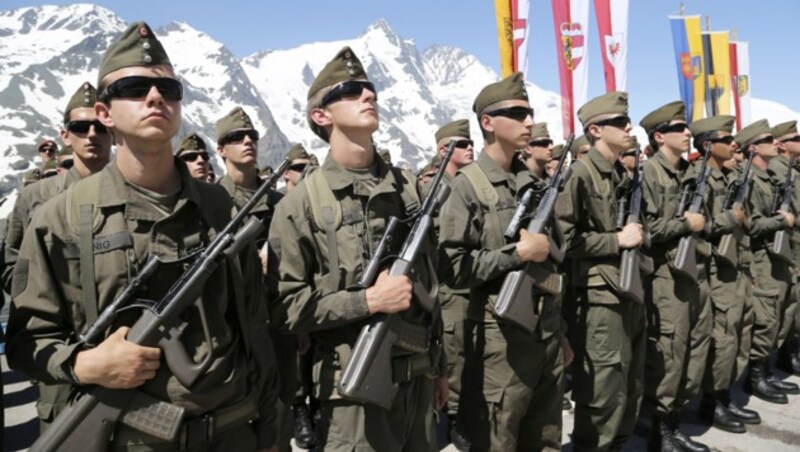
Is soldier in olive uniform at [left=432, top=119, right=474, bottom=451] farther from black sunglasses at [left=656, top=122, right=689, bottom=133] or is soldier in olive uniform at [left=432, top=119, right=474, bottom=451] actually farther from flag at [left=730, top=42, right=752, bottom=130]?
flag at [left=730, top=42, right=752, bottom=130]

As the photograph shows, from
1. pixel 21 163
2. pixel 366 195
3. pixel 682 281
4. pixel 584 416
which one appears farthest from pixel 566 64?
pixel 21 163

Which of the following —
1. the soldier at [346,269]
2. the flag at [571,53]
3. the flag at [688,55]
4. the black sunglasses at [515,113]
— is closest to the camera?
the soldier at [346,269]

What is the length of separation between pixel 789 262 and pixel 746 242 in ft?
2.98

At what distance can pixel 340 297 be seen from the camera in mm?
2488

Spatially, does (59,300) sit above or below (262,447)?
above

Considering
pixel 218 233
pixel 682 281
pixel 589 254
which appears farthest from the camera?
pixel 682 281

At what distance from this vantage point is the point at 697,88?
45.6 feet

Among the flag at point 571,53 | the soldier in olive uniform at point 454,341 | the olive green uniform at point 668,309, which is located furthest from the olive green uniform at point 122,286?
the flag at point 571,53

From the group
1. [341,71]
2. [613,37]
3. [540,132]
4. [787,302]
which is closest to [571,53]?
[613,37]

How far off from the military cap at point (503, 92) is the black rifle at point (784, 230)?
4053 millimetres

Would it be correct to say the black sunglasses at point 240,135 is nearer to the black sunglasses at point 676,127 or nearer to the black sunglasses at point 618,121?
the black sunglasses at point 618,121

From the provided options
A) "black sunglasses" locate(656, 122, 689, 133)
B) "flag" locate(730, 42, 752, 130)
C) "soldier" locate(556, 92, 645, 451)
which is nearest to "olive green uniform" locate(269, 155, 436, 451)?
"soldier" locate(556, 92, 645, 451)

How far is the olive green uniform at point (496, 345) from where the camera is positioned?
327 centimetres

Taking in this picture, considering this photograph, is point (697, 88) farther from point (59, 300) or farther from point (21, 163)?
point (21, 163)
